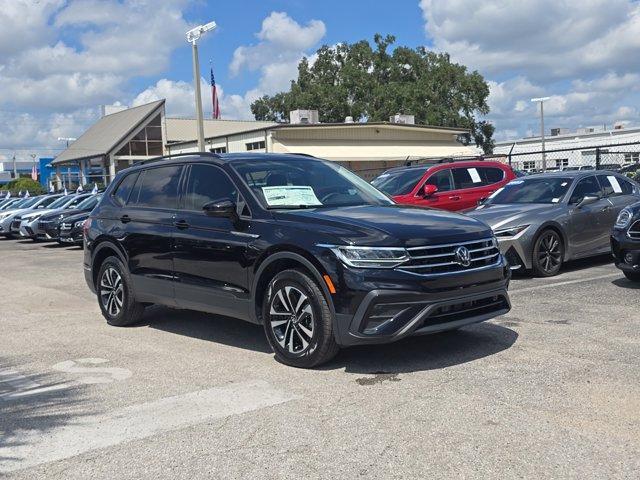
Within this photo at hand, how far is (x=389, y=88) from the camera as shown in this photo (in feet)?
199

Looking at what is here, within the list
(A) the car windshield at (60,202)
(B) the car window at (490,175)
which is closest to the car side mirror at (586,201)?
(B) the car window at (490,175)

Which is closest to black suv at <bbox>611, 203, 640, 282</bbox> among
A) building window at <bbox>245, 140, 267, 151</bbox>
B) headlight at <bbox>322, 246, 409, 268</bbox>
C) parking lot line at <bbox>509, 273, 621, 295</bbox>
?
parking lot line at <bbox>509, 273, 621, 295</bbox>

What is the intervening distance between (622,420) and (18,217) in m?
24.2

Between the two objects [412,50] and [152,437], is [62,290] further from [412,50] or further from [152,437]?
[412,50]

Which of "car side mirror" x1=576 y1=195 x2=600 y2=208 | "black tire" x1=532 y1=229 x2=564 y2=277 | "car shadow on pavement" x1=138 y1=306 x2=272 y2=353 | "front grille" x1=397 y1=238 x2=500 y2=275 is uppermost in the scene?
"car side mirror" x1=576 y1=195 x2=600 y2=208

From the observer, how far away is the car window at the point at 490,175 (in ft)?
49.0

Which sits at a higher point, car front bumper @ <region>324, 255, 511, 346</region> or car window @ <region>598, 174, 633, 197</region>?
car window @ <region>598, 174, 633, 197</region>

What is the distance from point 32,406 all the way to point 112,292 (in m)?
2.87

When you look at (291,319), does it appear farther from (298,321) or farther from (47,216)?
(47,216)

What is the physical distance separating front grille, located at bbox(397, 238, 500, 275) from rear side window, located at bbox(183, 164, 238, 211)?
1882 mm

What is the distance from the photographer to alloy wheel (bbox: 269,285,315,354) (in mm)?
5527

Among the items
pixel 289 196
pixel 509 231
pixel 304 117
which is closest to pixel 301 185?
pixel 289 196

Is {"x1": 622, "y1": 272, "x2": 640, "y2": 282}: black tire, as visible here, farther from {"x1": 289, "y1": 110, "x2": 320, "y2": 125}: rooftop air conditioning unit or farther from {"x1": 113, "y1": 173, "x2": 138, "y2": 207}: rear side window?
{"x1": 289, "y1": 110, "x2": 320, "y2": 125}: rooftop air conditioning unit

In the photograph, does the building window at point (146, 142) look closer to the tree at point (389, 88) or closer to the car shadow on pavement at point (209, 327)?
the tree at point (389, 88)
